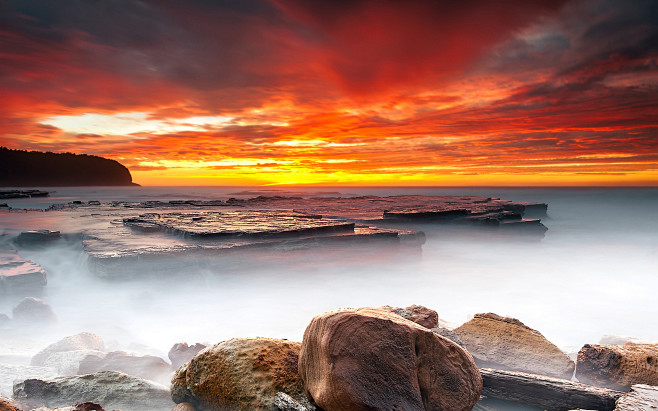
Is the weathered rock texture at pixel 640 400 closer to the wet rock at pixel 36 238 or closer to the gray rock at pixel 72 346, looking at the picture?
the gray rock at pixel 72 346

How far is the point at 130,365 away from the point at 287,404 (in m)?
2.17

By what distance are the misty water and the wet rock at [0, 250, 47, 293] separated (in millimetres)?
231

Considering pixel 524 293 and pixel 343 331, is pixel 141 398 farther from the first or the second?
pixel 524 293

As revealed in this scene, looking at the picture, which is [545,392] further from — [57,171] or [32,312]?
[57,171]

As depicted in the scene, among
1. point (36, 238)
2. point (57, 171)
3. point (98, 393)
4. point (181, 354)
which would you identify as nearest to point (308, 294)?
point (181, 354)

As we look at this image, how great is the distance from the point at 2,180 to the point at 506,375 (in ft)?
341

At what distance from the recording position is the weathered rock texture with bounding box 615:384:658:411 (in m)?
2.18

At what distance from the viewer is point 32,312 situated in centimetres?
515

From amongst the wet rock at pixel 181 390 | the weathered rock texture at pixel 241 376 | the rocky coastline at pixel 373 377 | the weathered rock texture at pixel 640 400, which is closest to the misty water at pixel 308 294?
the rocky coastline at pixel 373 377

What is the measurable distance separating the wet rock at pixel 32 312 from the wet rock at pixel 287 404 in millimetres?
4541

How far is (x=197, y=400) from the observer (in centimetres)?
246

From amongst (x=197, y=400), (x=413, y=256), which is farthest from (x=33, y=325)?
(x=413, y=256)

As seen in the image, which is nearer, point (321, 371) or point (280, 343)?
point (321, 371)

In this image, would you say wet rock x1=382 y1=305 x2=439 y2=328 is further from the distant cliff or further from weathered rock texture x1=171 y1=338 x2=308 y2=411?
the distant cliff
